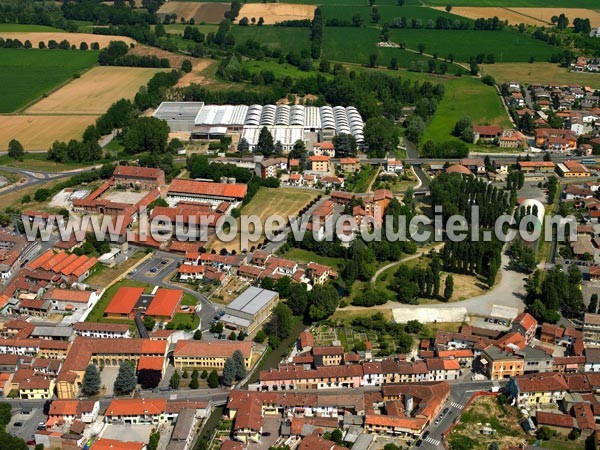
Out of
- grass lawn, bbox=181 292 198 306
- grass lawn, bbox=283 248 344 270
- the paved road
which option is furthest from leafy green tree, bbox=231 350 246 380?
grass lawn, bbox=283 248 344 270

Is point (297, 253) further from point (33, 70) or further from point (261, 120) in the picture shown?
point (33, 70)

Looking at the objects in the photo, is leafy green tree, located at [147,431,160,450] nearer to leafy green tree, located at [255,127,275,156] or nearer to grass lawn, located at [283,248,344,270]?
grass lawn, located at [283,248,344,270]

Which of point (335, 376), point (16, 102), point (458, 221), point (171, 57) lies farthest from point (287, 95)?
point (335, 376)

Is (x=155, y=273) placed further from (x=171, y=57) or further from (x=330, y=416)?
(x=171, y=57)

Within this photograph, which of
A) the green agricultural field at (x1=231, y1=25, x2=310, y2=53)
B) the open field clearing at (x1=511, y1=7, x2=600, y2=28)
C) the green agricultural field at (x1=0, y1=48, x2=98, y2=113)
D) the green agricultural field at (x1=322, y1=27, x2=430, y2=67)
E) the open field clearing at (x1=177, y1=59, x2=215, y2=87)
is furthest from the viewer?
the open field clearing at (x1=511, y1=7, x2=600, y2=28)

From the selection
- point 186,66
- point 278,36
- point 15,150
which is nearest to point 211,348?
point 15,150

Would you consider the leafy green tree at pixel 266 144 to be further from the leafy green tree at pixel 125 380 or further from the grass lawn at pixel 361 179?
the leafy green tree at pixel 125 380

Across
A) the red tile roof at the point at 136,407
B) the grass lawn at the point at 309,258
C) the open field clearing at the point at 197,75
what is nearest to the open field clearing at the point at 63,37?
the open field clearing at the point at 197,75
